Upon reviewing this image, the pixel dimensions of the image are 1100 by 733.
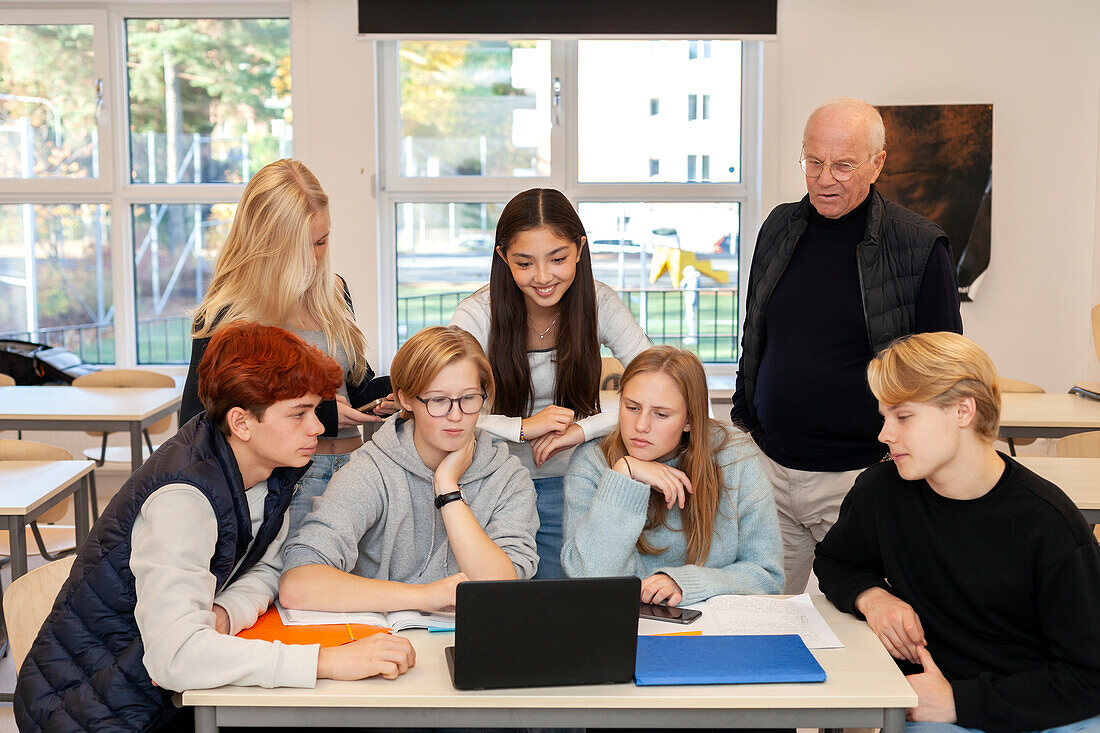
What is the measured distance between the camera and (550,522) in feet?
7.27

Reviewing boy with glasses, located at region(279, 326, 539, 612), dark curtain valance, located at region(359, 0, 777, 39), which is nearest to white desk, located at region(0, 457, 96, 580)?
boy with glasses, located at region(279, 326, 539, 612)

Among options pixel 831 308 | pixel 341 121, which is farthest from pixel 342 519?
pixel 341 121

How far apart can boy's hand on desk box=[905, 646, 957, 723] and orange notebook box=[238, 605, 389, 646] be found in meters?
0.86

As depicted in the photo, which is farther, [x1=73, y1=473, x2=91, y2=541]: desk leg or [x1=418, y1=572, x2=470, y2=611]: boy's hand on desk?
[x1=73, y1=473, x2=91, y2=541]: desk leg

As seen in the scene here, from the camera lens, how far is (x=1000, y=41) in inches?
191

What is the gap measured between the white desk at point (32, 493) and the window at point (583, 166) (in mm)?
2212

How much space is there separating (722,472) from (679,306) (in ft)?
11.2

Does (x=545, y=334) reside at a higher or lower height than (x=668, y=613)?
higher

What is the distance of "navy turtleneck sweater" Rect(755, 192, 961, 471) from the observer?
88.7 inches

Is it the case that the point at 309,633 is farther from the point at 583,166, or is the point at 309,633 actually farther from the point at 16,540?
the point at 583,166

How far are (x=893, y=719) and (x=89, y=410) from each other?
330 cm

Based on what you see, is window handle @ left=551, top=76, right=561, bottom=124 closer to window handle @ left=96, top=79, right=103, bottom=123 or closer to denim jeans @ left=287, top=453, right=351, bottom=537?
window handle @ left=96, top=79, right=103, bottom=123

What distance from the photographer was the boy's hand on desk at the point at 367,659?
1453mm

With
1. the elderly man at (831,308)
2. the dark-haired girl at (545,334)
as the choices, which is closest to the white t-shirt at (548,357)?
the dark-haired girl at (545,334)
